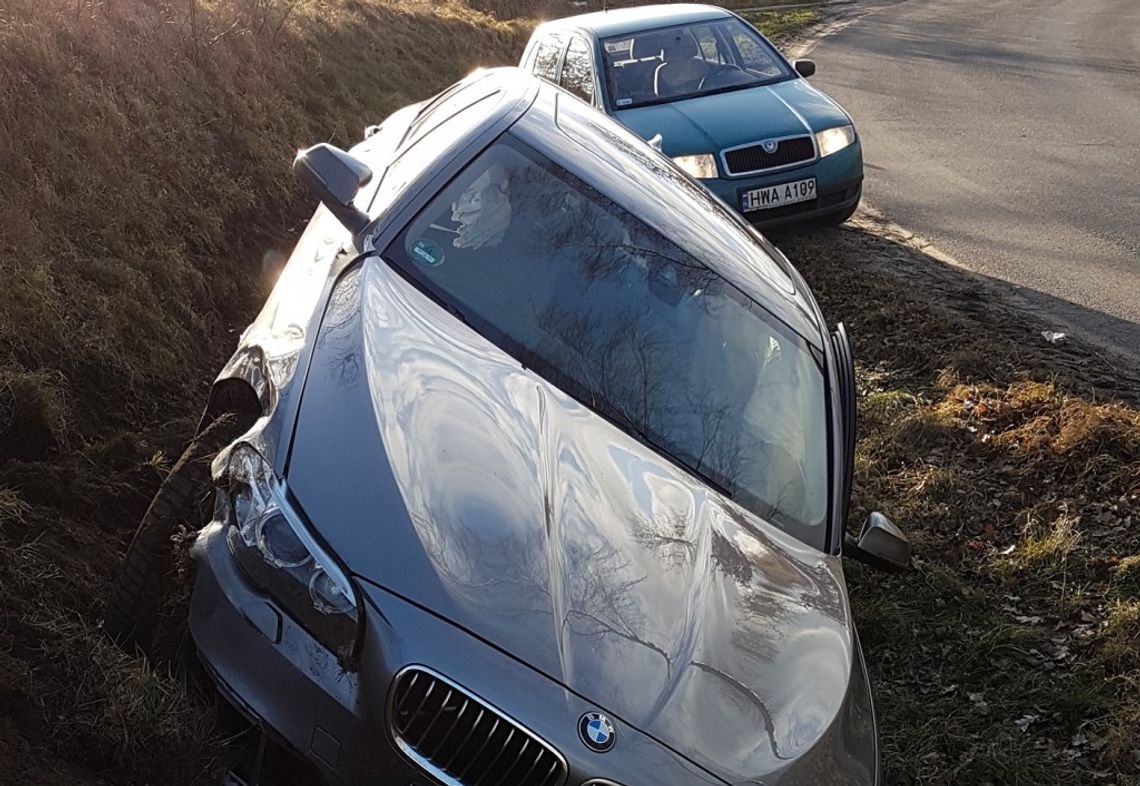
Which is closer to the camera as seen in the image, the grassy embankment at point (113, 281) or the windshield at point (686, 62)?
the grassy embankment at point (113, 281)

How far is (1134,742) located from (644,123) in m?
5.94

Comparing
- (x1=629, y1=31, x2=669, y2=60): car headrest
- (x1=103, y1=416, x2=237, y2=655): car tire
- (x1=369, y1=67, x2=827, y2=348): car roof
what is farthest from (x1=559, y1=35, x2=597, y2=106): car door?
(x1=103, y1=416, x2=237, y2=655): car tire

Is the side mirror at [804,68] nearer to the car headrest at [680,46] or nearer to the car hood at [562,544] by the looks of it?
the car headrest at [680,46]

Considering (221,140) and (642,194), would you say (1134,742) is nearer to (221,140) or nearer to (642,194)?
(642,194)

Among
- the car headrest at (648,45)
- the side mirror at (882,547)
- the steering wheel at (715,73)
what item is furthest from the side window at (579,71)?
the side mirror at (882,547)

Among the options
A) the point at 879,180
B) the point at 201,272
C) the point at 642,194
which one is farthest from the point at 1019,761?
the point at 879,180

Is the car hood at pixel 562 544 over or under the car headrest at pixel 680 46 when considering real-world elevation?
over

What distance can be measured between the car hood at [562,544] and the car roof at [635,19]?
697 centimetres

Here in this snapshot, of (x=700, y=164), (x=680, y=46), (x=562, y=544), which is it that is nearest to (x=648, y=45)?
(x=680, y=46)

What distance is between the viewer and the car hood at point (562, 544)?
2.57 m

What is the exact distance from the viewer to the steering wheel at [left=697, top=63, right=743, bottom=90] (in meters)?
9.52

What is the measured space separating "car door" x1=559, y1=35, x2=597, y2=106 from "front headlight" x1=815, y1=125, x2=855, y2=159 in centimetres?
176

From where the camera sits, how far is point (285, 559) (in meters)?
2.68

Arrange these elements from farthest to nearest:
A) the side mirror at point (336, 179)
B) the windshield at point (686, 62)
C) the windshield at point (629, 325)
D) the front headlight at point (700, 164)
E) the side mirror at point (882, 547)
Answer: the windshield at point (686, 62)
the front headlight at point (700, 164)
the side mirror at point (336, 179)
the side mirror at point (882, 547)
the windshield at point (629, 325)
